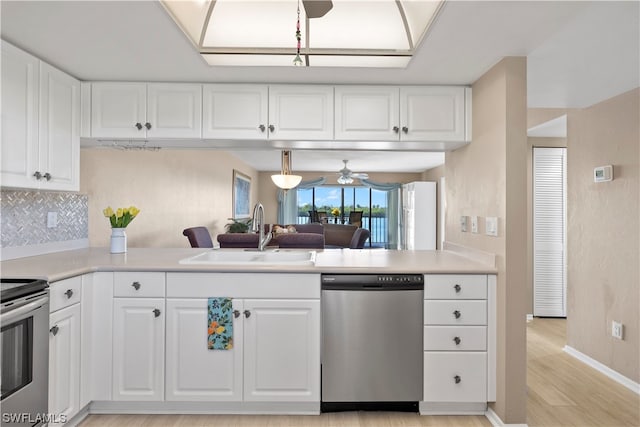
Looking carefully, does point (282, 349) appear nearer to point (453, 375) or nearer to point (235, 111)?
point (453, 375)

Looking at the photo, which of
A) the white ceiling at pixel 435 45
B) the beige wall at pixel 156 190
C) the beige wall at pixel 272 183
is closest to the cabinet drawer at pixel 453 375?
the white ceiling at pixel 435 45

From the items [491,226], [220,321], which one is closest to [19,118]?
[220,321]

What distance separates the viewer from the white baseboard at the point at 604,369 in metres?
2.79

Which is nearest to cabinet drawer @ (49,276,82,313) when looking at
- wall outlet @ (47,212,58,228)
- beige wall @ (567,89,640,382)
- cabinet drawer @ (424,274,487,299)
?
wall outlet @ (47,212,58,228)

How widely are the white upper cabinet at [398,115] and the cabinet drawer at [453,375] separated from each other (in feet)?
4.55

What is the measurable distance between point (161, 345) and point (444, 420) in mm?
1688

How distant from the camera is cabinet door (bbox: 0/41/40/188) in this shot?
6.60 feet

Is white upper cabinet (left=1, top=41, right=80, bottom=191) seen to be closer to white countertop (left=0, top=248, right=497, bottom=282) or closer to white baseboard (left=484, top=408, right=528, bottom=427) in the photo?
white countertop (left=0, top=248, right=497, bottom=282)

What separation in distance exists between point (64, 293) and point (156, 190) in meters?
2.38

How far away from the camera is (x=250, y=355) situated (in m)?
2.29

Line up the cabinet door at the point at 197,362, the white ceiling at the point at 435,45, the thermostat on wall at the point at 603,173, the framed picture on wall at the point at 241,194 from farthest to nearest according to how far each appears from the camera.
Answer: the framed picture on wall at the point at 241,194 → the thermostat on wall at the point at 603,173 → the cabinet door at the point at 197,362 → the white ceiling at the point at 435,45

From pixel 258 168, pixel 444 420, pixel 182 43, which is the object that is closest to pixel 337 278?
pixel 444 420

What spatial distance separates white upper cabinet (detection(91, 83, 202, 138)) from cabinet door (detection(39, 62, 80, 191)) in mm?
136

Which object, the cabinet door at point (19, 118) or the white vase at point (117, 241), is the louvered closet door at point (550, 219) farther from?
the cabinet door at point (19, 118)
